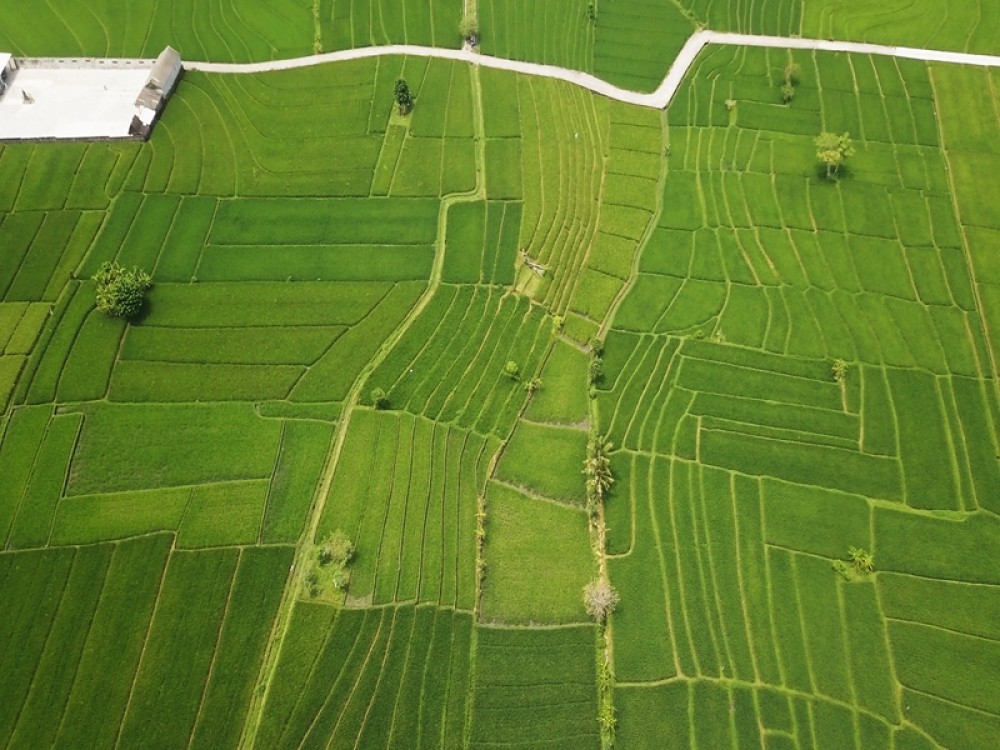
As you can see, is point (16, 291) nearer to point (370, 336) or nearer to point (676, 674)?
point (370, 336)

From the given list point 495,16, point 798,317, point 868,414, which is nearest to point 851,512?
point 868,414

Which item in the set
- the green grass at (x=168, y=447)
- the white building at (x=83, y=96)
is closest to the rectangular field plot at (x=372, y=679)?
the green grass at (x=168, y=447)

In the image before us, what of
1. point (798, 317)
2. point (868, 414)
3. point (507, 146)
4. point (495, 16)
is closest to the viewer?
point (868, 414)

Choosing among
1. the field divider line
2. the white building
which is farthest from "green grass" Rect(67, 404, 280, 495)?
the white building

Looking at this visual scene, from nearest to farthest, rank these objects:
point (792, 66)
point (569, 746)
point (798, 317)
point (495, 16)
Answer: point (569, 746) < point (798, 317) < point (792, 66) < point (495, 16)

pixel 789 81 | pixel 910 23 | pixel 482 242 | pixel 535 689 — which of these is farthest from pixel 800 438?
pixel 910 23

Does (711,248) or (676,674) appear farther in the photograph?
(711,248)

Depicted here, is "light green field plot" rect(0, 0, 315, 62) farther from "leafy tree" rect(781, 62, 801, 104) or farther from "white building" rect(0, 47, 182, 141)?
"leafy tree" rect(781, 62, 801, 104)
